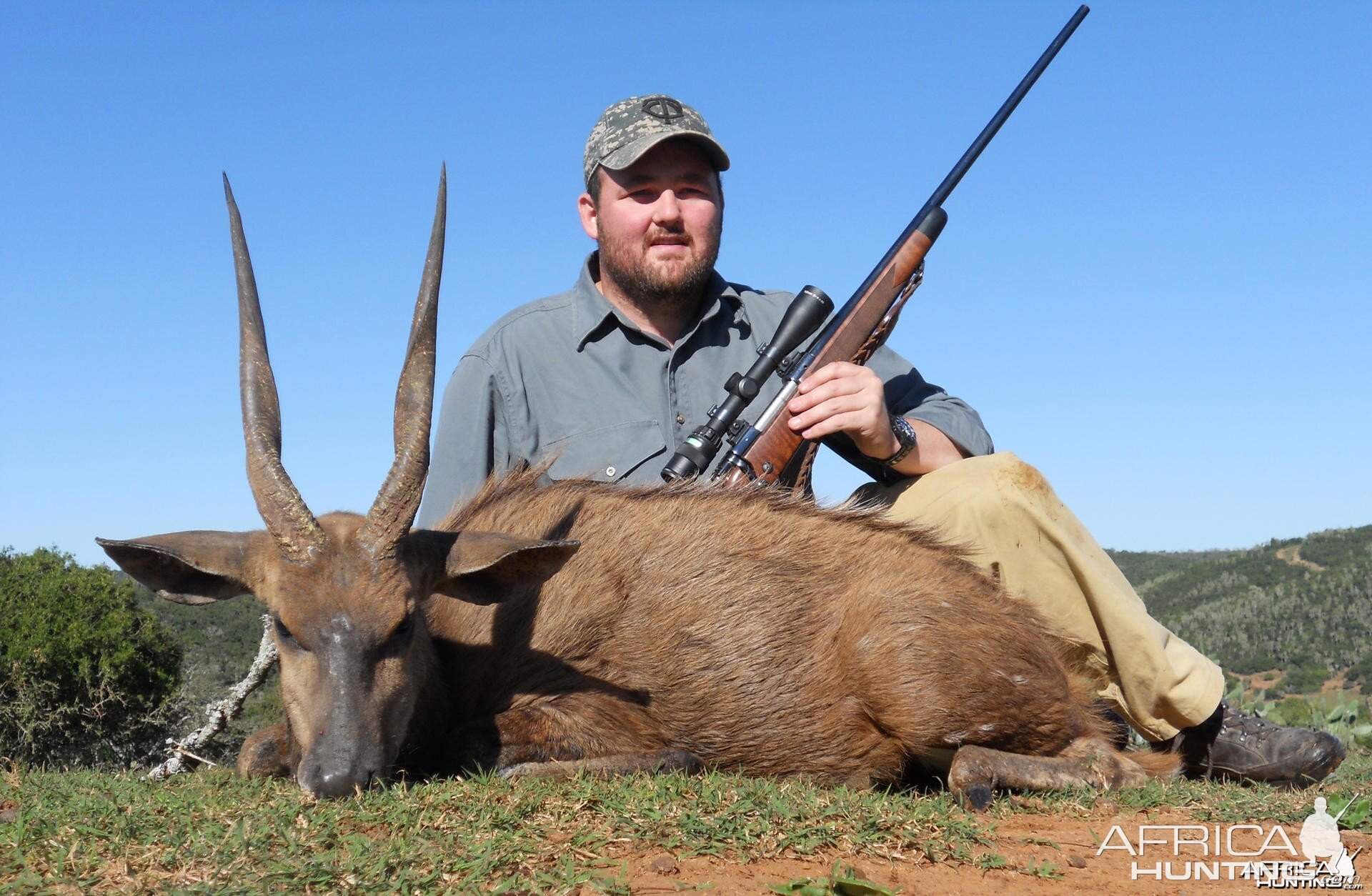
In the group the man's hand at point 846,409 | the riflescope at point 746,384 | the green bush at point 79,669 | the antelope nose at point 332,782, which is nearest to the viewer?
the antelope nose at point 332,782

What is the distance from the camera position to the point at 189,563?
415 cm

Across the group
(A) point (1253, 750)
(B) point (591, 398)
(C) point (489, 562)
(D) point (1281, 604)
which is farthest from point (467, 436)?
(D) point (1281, 604)

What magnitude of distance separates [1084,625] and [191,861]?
12.6ft

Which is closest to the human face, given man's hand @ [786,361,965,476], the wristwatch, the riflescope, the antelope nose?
the riflescope

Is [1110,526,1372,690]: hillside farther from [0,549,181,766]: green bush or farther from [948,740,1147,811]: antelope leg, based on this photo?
[948,740,1147,811]: antelope leg

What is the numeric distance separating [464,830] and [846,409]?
284 centimetres

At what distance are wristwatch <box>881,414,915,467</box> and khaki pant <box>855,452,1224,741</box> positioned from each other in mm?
381

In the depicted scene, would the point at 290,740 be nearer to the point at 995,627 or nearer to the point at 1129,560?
the point at 995,627

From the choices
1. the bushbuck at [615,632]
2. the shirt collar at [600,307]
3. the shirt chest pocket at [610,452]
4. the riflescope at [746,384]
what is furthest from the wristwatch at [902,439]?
the shirt collar at [600,307]

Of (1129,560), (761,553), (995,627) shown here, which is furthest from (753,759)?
(1129,560)

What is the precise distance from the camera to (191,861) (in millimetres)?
3004

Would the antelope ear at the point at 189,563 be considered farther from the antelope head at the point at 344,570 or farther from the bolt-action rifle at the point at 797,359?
the bolt-action rifle at the point at 797,359

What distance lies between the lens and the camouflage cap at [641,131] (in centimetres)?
622

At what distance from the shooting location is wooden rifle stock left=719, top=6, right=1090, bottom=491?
5652mm
